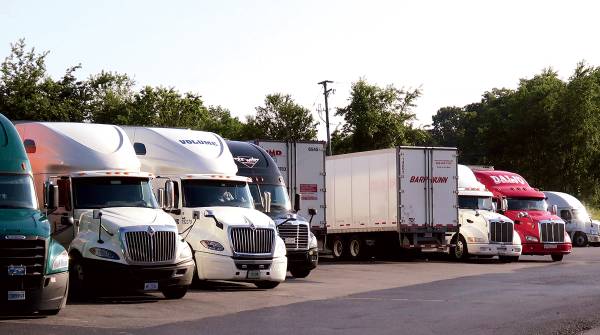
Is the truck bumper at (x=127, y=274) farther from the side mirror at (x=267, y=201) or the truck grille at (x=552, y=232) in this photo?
the truck grille at (x=552, y=232)

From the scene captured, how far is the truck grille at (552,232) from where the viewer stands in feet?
126

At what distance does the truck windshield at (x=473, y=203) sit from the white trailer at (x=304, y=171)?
665 centimetres

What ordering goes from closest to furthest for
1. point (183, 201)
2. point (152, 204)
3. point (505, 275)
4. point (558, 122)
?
1. point (152, 204)
2. point (183, 201)
3. point (505, 275)
4. point (558, 122)

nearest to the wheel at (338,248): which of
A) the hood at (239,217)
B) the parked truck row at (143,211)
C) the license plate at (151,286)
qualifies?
the parked truck row at (143,211)

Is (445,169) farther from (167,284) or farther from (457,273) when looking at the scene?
(167,284)

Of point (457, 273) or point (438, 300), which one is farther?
point (457, 273)

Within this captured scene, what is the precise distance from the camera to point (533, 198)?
4041cm

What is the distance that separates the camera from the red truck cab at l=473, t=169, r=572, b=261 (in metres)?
38.4

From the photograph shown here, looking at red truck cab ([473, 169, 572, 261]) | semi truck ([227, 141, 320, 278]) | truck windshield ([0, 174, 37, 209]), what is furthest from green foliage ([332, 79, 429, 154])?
truck windshield ([0, 174, 37, 209])

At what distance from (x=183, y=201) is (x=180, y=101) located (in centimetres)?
5207

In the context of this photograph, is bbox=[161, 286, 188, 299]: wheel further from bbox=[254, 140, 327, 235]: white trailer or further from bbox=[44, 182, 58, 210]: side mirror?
bbox=[254, 140, 327, 235]: white trailer

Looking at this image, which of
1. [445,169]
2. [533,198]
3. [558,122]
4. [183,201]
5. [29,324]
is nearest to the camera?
[29,324]

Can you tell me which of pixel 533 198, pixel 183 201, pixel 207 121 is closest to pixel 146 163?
pixel 183 201

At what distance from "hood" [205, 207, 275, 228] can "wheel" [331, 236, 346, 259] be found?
1585 cm
